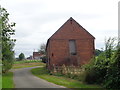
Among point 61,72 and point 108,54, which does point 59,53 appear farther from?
point 108,54

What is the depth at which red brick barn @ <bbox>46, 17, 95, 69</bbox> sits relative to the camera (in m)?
40.1

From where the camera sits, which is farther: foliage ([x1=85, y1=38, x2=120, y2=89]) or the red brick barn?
the red brick barn

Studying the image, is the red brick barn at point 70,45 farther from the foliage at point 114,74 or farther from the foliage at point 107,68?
the foliage at point 114,74

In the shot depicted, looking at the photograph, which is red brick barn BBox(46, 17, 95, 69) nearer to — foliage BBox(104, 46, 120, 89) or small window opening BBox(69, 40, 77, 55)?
small window opening BBox(69, 40, 77, 55)

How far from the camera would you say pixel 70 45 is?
41.0 meters

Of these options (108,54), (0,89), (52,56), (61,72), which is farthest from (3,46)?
(52,56)

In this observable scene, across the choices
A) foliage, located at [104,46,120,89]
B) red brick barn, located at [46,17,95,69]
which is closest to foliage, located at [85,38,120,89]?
foliage, located at [104,46,120,89]

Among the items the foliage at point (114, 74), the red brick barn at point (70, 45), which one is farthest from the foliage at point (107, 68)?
the red brick barn at point (70, 45)

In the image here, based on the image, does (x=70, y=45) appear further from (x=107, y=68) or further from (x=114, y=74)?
(x=114, y=74)

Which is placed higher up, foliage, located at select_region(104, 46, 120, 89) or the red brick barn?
the red brick barn

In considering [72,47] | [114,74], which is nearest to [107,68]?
[114,74]

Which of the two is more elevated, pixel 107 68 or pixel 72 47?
pixel 72 47

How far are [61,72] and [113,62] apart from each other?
15512mm

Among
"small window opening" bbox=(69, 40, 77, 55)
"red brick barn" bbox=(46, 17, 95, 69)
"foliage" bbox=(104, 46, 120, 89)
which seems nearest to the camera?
"foliage" bbox=(104, 46, 120, 89)
